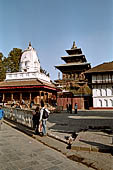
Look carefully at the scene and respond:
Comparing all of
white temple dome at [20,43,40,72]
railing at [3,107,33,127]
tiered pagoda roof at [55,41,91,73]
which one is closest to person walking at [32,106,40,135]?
railing at [3,107,33,127]

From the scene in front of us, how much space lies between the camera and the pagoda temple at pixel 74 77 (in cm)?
3212

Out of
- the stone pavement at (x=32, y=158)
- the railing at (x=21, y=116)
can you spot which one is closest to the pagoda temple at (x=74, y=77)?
the railing at (x=21, y=116)

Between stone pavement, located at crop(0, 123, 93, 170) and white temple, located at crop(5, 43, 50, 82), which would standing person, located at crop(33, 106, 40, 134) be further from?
white temple, located at crop(5, 43, 50, 82)

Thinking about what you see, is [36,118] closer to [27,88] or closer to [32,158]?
[32,158]

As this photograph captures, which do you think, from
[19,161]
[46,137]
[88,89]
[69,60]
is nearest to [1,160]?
[19,161]

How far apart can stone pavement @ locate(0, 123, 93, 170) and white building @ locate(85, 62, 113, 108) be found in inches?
977

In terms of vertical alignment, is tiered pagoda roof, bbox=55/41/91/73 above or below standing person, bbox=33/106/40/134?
above

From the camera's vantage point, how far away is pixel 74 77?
42.1 m

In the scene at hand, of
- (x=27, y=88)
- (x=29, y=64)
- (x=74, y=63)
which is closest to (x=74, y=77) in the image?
(x=74, y=63)

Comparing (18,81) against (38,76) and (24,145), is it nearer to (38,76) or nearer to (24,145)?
(38,76)

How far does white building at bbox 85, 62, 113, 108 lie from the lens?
97.6 ft

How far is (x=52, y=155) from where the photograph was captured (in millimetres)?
5430

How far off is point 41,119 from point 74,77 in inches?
1375

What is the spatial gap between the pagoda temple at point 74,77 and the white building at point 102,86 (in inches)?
77.4
